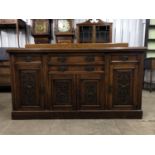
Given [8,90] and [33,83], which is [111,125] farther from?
[8,90]

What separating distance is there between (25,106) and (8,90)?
73.4 inches

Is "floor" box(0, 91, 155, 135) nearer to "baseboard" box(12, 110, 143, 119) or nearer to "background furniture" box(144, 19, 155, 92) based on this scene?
"baseboard" box(12, 110, 143, 119)

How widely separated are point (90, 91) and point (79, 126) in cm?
44

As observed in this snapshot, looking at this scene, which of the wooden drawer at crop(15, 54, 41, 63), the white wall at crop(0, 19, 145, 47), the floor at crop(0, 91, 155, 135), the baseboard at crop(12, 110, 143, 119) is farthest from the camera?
the white wall at crop(0, 19, 145, 47)

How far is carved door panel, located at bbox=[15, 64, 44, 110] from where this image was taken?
2.16 meters

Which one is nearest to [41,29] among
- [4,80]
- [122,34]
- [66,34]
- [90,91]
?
[66,34]

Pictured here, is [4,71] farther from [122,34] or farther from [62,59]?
[122,34]

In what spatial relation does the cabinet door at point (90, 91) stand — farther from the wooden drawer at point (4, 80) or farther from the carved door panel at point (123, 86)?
the wooden drawer at point (4, 80)

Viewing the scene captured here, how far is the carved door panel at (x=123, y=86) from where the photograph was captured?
2158 millimetres

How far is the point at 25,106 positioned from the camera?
2232 mm

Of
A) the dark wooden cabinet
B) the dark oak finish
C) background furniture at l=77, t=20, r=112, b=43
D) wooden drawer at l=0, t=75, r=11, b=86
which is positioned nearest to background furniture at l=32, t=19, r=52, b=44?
the dark oak finish

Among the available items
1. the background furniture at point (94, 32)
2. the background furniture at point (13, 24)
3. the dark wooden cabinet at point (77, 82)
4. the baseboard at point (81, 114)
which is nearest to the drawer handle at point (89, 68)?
the dark wooden cabinet at point (77, 82)

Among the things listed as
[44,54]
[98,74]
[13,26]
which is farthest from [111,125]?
[13,26]

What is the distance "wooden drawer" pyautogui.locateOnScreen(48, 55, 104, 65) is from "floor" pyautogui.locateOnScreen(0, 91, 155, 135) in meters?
0.71
